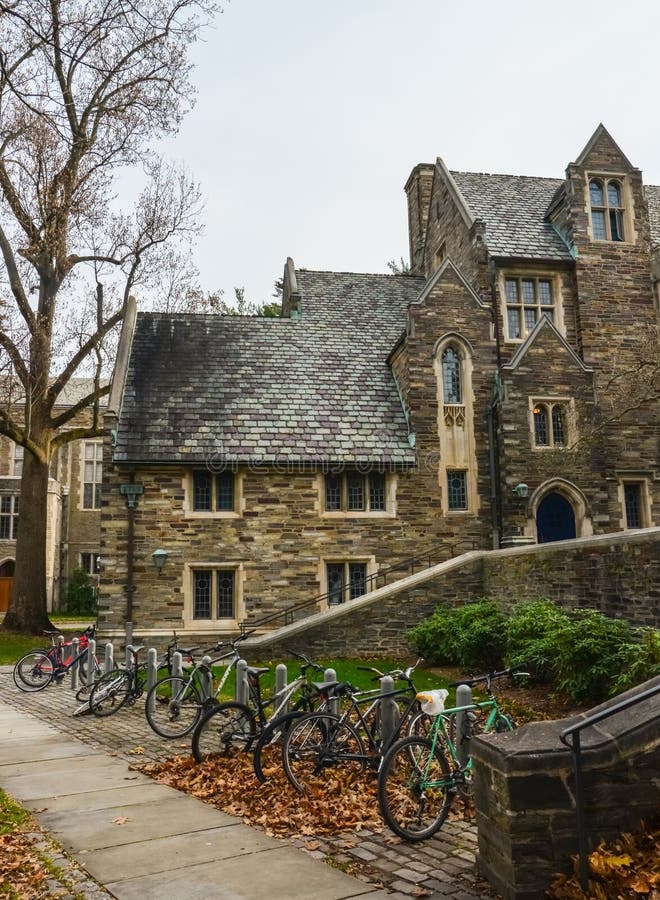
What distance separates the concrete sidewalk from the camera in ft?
17.1

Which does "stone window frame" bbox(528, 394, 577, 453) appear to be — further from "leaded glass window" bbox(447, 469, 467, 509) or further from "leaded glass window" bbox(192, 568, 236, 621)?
"leaded glass window" bbox(192, 568, 236, 621)

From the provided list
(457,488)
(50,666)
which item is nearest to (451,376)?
(457,488)

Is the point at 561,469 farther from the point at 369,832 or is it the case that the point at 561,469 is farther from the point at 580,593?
the point at 369,832

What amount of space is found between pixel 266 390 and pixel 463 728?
1501 centimetres

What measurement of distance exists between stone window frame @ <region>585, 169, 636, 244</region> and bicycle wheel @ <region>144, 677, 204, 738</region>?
58.8 ft

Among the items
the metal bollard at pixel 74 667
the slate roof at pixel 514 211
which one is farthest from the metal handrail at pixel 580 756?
the slate roof at pixel 514 211

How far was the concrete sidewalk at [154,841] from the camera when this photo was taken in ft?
17.1

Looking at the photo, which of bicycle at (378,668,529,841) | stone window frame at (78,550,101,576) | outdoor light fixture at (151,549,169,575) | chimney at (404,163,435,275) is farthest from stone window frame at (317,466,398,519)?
stone window frame at (78,550,101,576)

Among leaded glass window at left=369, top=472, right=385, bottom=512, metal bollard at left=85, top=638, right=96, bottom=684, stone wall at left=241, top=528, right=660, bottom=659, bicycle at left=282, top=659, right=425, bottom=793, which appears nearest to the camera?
bicycle at left=282, top=659, right=425, bottom=793

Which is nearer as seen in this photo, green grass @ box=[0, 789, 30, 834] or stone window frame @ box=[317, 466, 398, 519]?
green grass @ box=[0, 789, 30, 834]

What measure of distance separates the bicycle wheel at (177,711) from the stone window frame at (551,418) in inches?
491

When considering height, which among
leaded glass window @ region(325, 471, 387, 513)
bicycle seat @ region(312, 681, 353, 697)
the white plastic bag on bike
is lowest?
bicycle seat @ region(312, 681, 353, 697)

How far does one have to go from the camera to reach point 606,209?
2284 cm

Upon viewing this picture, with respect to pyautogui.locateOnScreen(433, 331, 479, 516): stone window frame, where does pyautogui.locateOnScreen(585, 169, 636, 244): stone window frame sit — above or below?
above
